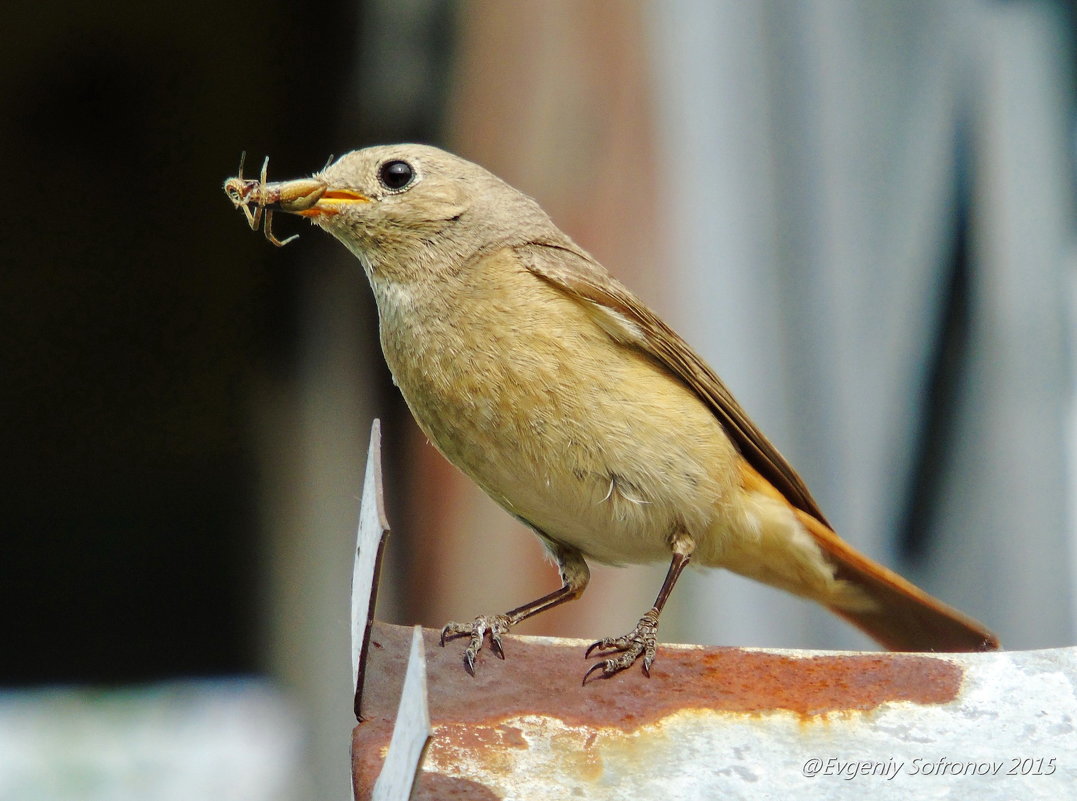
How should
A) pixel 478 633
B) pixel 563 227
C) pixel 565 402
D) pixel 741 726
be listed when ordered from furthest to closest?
pixel 563 227
pixel 565 402
pixel 478 633
pixel 741 726

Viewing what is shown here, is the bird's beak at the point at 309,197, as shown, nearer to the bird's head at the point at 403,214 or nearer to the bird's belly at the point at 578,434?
the bird's head at the point at 403,214

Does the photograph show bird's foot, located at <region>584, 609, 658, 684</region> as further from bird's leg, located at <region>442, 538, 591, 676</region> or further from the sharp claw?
bird's leg, located at <region>442, 538, 591, 676</region>

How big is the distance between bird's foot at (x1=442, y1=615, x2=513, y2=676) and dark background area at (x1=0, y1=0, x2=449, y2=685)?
14.4 ft

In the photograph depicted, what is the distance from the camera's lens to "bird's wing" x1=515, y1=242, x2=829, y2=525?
128 inches

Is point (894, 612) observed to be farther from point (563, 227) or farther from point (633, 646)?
point (563, 227)

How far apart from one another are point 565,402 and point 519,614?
1.70 feet

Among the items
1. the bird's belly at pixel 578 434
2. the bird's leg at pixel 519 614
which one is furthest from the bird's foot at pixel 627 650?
the bird's belly at pixel 578 434

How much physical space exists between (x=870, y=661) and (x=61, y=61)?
5970 millimetres

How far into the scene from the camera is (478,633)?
262cm

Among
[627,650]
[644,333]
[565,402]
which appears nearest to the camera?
[627,650]

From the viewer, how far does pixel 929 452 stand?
19.0 ft

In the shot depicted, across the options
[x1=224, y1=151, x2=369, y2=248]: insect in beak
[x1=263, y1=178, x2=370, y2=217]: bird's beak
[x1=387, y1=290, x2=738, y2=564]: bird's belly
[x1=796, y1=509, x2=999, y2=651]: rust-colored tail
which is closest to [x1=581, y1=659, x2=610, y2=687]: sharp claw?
[x1=387, y1=290, x2=738, y2=564]: bird's belly

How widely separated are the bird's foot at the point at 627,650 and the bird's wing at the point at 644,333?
0.80 m

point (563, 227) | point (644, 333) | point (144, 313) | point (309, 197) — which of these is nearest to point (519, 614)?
point (644, 333)
